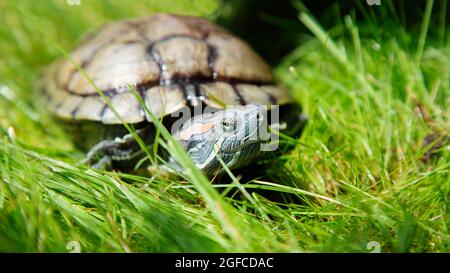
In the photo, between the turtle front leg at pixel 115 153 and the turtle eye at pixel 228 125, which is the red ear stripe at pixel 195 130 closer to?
the turtle eye at pixel 228 125

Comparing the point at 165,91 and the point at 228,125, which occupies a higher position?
the point at 165,91

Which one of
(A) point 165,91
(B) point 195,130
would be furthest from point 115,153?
(B) point 195,130

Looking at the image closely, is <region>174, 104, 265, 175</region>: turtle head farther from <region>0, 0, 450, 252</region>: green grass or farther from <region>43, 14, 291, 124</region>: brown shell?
<region>43, 14, 291, 124</region>: brown shell

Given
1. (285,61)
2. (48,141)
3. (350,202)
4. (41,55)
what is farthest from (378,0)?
(41,55)

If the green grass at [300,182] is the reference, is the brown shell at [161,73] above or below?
above

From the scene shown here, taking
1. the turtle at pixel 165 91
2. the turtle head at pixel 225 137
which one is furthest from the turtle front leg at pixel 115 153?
the turtle head at pixel 225 137

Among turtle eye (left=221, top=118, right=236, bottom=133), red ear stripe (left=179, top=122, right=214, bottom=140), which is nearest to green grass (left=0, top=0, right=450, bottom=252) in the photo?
red ear stripe (left=179, top=122, right=214, bottom=140)

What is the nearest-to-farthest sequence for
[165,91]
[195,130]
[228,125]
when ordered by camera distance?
[228,125]
[195,130]
[165,91]

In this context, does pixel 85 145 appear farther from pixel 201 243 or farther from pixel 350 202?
pixel 350 202

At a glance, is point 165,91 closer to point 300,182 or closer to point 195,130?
point 195,130
